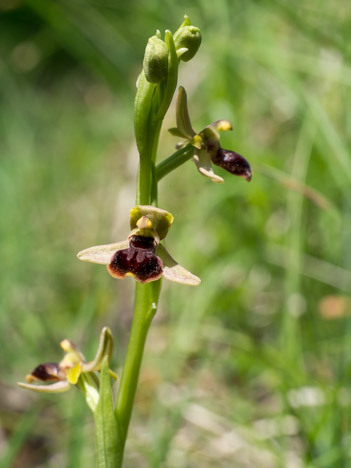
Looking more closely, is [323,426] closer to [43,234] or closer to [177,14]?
[43,234]

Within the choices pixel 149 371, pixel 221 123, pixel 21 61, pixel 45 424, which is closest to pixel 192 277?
pixel 221 123

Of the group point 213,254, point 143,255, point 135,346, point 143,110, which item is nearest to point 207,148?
point 143,110

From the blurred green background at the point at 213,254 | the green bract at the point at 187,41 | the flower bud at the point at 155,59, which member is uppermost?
the green bract at the point at 187,41

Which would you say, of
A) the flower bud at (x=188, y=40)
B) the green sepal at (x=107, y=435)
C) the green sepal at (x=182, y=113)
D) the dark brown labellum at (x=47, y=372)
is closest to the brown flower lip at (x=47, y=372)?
the dark brown labellum at (x=47, y=372)

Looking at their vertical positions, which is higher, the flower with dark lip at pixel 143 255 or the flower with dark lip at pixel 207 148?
the flower with dark lip at pixel 207 148

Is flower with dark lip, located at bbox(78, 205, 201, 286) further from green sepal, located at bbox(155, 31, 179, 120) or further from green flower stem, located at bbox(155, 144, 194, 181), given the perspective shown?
green sepal, located at bbox(155, 31, 179, 120)

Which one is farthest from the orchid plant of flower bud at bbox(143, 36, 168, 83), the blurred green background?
the blurred green background

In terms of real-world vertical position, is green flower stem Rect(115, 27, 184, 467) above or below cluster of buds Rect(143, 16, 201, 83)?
below

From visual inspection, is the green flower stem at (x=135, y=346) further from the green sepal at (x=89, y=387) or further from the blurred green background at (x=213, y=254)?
the blurred green background at (x=213, y=254)
